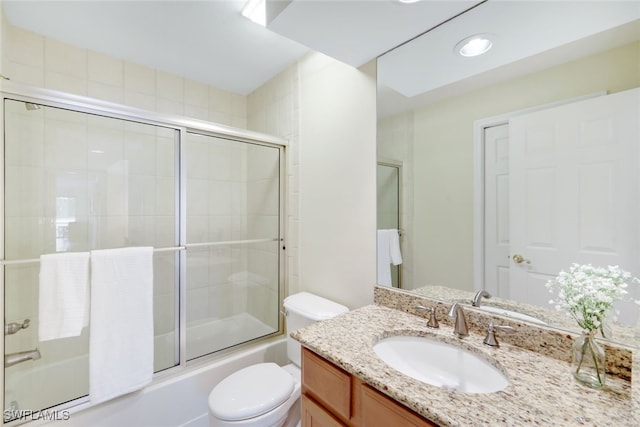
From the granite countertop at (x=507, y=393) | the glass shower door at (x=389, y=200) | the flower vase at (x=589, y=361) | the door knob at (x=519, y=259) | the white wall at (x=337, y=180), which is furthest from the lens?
the white wall at (x=337, y=180)

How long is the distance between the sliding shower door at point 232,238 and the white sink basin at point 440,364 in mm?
1251

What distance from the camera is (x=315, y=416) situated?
0.97 m

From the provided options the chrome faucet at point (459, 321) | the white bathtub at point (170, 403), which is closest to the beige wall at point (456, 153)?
the chrome faucet at point (459, 321)

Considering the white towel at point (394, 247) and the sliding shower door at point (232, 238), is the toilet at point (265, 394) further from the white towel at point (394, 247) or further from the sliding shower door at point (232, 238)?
the sliding shower door at point (232, 238)

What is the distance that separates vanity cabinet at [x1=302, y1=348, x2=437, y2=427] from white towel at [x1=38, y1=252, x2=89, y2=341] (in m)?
1.13

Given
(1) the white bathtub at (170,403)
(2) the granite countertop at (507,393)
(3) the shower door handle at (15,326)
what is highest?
(2) the granite countertop at (507,393)

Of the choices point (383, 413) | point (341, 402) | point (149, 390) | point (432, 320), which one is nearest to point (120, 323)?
point (149, 390)

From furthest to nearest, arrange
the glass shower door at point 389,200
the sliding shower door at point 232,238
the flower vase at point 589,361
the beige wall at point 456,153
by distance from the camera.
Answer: the sliding shower door at point 232,238
the glass shower door at point 389,200
the beige wall at point 456,153
the flower vase at point 589,361

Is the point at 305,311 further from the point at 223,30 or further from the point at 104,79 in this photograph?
the point at 104,79

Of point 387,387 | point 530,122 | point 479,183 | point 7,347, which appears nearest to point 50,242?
point 7,347

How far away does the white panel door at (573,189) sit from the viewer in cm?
78

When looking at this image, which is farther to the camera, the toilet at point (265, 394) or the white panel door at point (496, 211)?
the toilet at point (265, 394)

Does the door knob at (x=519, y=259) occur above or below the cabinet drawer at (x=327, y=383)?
above

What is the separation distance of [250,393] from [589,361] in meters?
1.28
